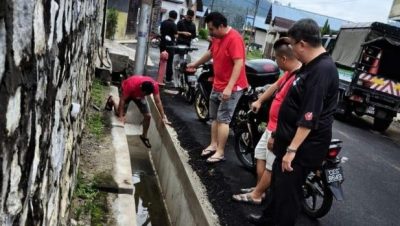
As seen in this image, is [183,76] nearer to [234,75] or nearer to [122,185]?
[234,75]

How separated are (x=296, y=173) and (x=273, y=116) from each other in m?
1.07

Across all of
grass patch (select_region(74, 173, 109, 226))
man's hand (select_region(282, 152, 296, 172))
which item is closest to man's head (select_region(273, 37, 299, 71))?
man's hand (select_region(282, 152, 296, 172))

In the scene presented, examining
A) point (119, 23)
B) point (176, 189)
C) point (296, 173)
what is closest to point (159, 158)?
point (176, 189)

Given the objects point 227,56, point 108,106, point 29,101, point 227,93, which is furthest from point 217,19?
point 29,101

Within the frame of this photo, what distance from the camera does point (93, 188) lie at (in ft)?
15.2

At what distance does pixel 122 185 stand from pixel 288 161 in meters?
2.19

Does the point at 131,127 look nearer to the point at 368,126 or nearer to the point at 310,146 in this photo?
the point at 310,146

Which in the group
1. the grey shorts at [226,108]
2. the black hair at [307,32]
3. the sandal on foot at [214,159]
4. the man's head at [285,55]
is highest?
the black hair at [307,32]

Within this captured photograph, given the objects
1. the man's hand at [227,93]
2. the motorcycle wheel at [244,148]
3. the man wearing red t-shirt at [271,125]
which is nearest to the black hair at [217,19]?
the man's hand at [227,93]

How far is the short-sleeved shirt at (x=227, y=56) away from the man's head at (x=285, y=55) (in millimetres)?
828

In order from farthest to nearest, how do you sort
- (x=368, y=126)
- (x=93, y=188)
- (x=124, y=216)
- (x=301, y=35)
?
1. (x=368, y=126)
2. (x=93, y=188)
3. (x=124, y=216)
4. (x=301, y=35)

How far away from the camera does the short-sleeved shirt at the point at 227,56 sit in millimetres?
5156

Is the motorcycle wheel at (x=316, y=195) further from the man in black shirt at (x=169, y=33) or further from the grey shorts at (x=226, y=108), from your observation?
the man in black shirt at (x=169, y=33)

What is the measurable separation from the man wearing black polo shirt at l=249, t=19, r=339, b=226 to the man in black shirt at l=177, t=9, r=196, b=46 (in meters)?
7.35
